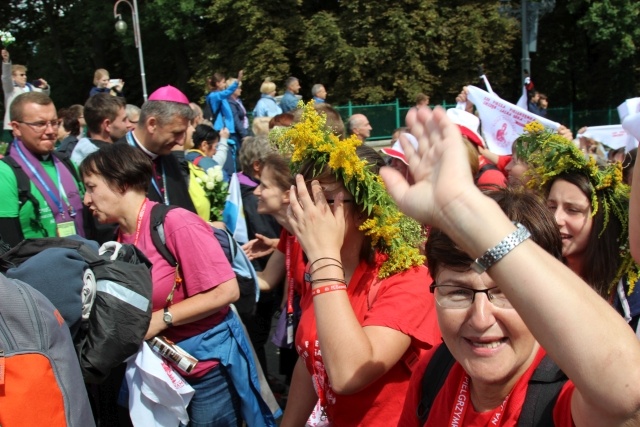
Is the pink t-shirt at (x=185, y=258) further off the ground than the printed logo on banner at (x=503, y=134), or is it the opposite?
the pink t-shirt at (x=185, y=258)

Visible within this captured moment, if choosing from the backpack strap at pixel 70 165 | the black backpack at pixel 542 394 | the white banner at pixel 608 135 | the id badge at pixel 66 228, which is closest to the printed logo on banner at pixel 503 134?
the white banner at pixel 608 135

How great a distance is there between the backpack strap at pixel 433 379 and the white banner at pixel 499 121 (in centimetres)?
406

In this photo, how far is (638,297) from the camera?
2.72 metres

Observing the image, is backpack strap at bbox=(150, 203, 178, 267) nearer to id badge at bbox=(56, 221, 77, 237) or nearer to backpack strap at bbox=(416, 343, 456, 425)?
id badge at bbox=(56, 221, 77, 237)

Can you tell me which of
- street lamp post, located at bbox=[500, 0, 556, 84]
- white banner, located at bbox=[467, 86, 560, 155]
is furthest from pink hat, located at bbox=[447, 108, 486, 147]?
street lamp post, located at bbox=[500, 0, 556, 84]

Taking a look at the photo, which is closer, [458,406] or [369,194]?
[458,406]

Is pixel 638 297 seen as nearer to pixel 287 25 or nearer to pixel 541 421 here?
pixel 541 421

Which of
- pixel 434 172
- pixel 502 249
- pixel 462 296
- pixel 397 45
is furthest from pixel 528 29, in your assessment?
pixel 502 249

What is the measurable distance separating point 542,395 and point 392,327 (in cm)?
69

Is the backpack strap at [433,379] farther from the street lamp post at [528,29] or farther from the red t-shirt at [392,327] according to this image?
the street lamp post at [528,29]

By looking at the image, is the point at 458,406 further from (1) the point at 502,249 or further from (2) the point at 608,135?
(2) the point at 608,135

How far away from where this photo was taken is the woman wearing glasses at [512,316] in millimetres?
1145

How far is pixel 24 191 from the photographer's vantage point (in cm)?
427

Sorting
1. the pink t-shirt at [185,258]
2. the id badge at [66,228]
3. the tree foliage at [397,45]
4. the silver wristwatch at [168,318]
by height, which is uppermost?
the pink t-shirt at [185,258]
